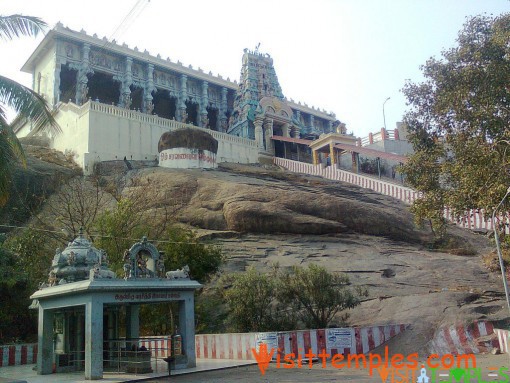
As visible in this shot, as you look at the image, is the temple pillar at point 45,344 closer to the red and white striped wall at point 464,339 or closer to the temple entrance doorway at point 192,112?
the red and white striped wall at point 464,339

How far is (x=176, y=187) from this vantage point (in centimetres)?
3234

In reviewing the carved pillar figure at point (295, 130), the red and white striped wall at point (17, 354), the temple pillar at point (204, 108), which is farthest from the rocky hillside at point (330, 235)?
the temple pillar at point (204, 108)

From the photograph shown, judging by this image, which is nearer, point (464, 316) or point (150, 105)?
point (464, 316)

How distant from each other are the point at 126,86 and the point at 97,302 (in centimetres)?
4448

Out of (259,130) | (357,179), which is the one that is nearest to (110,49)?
(259,130)

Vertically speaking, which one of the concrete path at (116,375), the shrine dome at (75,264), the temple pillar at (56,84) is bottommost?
the concrete path at (116,375)

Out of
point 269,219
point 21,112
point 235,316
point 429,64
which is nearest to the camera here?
point 21,112

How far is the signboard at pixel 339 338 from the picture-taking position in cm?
1625

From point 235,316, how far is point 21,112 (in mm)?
9509

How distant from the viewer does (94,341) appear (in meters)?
13.1

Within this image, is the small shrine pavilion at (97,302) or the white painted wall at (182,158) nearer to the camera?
the small shrine pavilion at (97,302)

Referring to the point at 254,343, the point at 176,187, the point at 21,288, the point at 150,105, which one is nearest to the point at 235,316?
the point at 254,343

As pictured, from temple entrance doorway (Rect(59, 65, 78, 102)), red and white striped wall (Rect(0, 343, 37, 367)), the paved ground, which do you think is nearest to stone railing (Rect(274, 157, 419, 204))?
A: temple entrance doorway (Rect(59, 65, 78, 102))

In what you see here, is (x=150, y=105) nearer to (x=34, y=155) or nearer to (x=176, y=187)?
(x=34, y=155)
